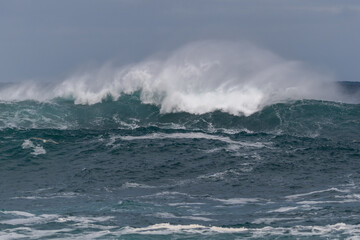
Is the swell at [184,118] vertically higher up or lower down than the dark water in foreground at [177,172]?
higher up

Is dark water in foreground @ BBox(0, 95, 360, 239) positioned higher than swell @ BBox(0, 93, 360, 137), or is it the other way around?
swell @ BBox(0, 93, 360, 137)

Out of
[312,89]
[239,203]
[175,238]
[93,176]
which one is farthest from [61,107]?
[175,238]

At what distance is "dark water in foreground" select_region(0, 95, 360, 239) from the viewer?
75.1 feet

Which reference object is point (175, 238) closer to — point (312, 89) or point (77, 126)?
point (77, 126)

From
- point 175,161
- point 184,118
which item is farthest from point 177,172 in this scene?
point 184,118

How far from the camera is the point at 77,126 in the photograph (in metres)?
44.9

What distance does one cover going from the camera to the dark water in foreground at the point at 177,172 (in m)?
22.9

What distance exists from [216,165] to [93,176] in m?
7.63

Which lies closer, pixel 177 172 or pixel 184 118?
pixel 177 172

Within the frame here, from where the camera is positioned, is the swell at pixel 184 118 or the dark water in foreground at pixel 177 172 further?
the swell at pixel 184 118

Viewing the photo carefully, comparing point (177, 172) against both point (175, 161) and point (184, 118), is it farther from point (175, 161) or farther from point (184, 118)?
point (184, 118)

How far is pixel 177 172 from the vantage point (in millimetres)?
32000

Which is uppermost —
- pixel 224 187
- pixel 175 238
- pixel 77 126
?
pixel 77 126

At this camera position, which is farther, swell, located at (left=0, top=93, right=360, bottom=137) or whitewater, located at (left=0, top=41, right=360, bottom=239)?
swell, located at (left=0, top=93, right=360, bottom=137)
